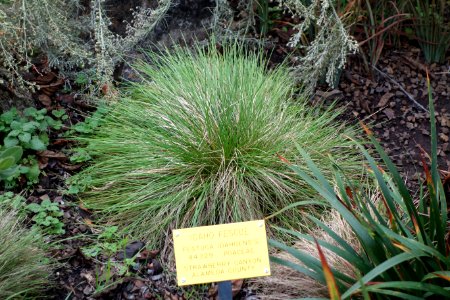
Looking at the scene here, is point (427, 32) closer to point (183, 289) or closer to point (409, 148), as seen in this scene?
point (409, 148)

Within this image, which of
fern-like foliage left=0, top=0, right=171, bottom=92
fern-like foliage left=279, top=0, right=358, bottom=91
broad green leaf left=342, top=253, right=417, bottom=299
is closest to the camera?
broad green leaf left=342, top=253, right=417, bottom=299

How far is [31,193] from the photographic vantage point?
3854 mm

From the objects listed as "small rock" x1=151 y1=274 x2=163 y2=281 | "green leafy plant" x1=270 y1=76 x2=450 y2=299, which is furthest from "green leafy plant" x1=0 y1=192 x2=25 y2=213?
"green leafy plant" x1=270 y1=76 x2=450 y2=299

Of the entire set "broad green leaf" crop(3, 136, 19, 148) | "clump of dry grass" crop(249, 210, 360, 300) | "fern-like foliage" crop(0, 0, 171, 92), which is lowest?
"clump of dry grass" crop(249, 210, 360, 300)

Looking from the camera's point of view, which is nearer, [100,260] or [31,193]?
[100,260]

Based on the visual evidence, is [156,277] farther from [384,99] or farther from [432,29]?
[432,29]

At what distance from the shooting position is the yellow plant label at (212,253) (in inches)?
103

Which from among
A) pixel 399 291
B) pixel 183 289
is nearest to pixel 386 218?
pixel 399 291

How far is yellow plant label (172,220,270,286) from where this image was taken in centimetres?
260

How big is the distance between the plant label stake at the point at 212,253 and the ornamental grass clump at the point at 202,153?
84 centimetres

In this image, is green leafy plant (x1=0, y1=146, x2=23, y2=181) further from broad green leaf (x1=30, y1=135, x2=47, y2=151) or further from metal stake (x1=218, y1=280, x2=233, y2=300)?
metal stake (x1=218, y1=280, x2=233, y2=300)

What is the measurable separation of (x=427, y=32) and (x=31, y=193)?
10.4 feet

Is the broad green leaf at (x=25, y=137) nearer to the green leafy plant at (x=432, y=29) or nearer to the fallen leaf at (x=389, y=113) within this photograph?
the fallen leaf at (x=389, y=113)

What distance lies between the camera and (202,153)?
3.70 meters
